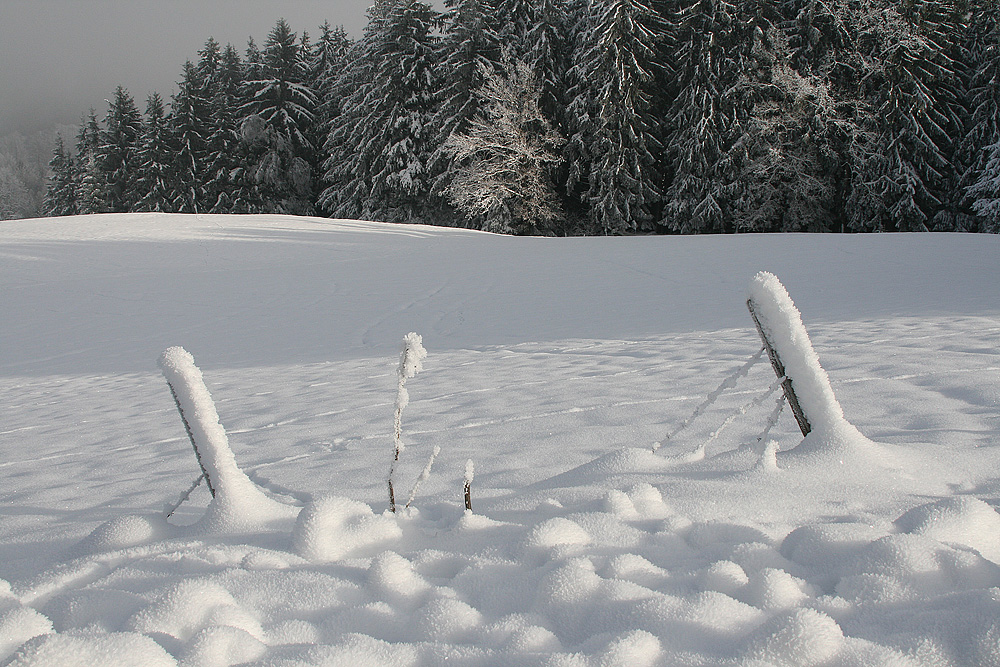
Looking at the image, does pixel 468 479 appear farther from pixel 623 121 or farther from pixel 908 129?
pixel 908 129

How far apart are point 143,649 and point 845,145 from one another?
2322cm

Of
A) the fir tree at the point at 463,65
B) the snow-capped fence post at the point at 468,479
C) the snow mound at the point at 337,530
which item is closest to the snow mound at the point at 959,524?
the snow-capped fence post at the point at 468,479

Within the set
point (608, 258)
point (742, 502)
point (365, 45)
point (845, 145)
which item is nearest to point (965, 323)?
point (742, 502)

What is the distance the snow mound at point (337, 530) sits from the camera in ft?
5.74

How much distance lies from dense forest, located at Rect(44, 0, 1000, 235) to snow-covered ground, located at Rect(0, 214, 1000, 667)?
14.7 m

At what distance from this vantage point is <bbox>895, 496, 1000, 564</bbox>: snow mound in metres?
1.62

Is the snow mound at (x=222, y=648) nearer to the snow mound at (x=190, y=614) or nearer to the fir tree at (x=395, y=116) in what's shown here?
the snow mound at (x=190, y=614)

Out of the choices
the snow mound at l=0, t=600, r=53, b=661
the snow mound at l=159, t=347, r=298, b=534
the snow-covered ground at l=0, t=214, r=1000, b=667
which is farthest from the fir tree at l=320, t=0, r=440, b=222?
the snow mound at l=0, t=600, r=53, b=661

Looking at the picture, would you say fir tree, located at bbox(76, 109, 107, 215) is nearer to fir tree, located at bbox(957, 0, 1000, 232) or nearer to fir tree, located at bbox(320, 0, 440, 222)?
fir tree, located at bbox(320, 0, 440, 222)

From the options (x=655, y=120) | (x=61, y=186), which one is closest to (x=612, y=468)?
(x=655, y=120)

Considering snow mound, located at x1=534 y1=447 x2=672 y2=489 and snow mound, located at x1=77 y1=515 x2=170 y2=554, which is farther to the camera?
snow mound, located at x1=534 y1=447 x2=672 y2=489

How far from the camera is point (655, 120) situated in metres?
23.4

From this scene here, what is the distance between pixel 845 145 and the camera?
20.4m

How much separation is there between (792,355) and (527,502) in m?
0.97
